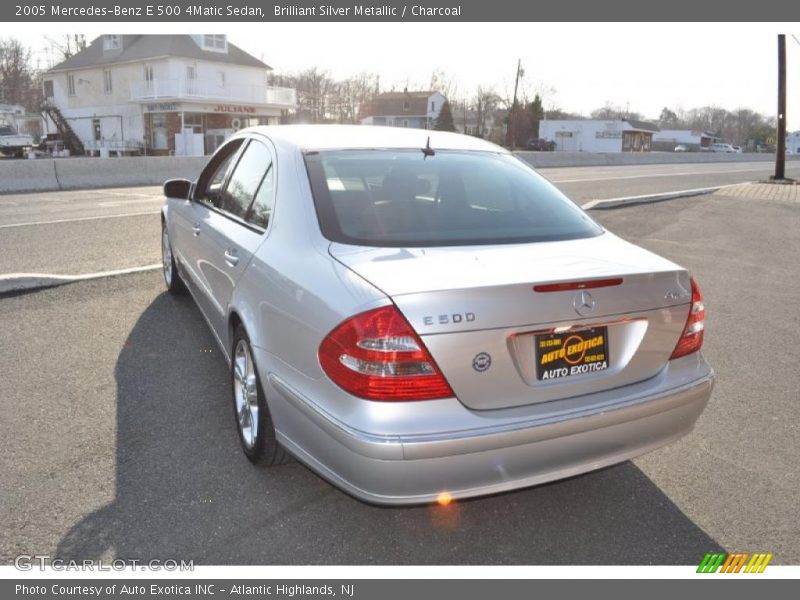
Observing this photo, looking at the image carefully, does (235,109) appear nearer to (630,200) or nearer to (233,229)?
(630,200)

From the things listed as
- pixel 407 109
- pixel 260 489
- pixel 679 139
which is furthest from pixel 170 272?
pixel 679 139

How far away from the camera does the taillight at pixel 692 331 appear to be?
3.03m

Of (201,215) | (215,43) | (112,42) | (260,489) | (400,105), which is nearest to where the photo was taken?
(260,489)

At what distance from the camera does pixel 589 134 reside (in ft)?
288

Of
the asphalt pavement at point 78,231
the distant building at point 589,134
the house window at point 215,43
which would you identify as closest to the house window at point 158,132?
the house window at point 215,43

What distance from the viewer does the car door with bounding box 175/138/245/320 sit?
15.3 feet

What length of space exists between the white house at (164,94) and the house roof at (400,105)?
3674 centimetres

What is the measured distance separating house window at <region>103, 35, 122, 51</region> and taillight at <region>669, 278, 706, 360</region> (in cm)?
5305

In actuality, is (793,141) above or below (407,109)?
above

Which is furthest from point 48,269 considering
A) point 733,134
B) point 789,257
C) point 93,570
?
point 733,134

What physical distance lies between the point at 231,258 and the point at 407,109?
84646mm

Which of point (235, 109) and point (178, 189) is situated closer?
point (178, 189)

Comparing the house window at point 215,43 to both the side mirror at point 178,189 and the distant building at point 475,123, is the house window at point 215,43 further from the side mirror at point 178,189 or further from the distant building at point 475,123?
the distant building at point 475,123
